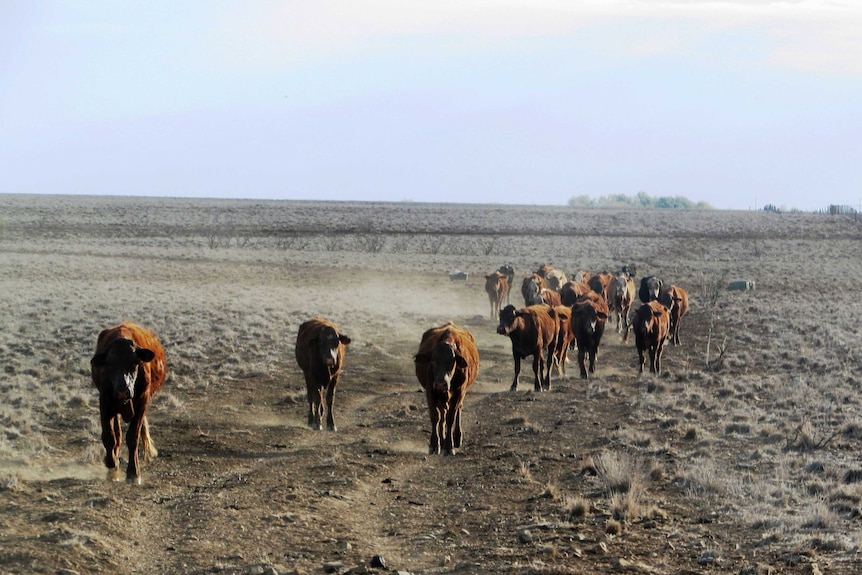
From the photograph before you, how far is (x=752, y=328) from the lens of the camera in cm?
3198

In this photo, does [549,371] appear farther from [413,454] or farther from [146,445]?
[146,445]

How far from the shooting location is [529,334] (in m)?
19.5

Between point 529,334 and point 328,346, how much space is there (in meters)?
5.60

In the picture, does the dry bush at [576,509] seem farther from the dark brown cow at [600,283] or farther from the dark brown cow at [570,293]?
the dark brown cow at [600,283]

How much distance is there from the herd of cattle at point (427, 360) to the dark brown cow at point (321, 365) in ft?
0.05

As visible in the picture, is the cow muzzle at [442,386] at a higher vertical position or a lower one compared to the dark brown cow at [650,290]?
lower

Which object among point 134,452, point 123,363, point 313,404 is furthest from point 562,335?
point 123,363

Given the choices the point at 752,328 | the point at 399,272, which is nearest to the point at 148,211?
the point at 399,272

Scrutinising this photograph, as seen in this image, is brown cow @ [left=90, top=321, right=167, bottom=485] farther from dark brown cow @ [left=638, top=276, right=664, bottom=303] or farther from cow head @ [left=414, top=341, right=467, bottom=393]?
dark brown cow @ [left=638, top=276, right=664, bottom=303]

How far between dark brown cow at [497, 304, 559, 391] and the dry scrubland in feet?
1.61

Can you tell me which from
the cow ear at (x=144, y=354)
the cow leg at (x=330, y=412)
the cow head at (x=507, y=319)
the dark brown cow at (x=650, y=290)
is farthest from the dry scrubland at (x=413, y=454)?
the dark brown cow at (x=650, y=290)

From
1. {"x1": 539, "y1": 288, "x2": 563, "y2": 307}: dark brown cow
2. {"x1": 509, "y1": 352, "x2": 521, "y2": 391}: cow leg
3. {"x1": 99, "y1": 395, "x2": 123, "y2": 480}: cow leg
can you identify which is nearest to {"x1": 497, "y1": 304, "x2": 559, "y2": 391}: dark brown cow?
{"x1": 509, "y1": 352, "x2": 521, "y2": 391}: cow leg

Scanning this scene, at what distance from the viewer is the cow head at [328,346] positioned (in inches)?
598

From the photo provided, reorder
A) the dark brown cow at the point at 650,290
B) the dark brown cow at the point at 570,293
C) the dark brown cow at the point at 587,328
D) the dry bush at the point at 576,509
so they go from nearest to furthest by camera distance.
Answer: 1. the dry bush at the point at 576,509
2. the dark brown cow at the point at 587,328
3. the dark brown cow at the point at 570,293
4. the dark brown cow at the point at 650,290
